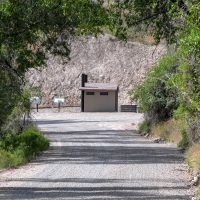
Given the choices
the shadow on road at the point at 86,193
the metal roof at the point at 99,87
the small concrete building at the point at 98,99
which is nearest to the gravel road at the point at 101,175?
the shadow on road at the point at 86,193

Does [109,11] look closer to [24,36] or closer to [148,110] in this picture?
[24,36]

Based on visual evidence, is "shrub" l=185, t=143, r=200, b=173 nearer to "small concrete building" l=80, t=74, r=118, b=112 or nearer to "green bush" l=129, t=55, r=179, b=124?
"green bush" l=129, t=55, r=179, b=124

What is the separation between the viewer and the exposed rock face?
100 m

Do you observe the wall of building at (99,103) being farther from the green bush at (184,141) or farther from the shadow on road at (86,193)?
the shadow on road at (86,193)

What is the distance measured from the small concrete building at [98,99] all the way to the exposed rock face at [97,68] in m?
11.2

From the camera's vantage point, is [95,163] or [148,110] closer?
[95,163]

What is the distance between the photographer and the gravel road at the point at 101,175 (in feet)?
55.6

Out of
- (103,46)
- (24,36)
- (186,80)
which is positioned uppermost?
(103,46)

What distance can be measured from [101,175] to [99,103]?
64.8 m

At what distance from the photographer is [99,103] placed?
86000 millimetres

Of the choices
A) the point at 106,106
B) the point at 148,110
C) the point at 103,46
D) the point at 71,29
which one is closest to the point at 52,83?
the point at 103,46

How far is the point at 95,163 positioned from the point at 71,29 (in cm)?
613

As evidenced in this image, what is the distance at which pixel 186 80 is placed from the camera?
16141mm

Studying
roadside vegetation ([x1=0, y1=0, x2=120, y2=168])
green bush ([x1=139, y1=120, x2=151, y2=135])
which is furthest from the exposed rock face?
roadside vegetation ([x1=0, y1=0, x2=120, y2=168])
